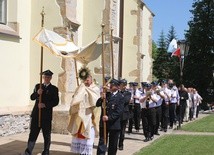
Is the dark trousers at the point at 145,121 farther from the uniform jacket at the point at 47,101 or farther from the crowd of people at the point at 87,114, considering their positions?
the uniform jacket at the point at 47,101

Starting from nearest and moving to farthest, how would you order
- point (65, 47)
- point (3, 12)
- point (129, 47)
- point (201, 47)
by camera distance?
point (65, 47)
point (3, 12)
point (129, 47)
point (201, 47)

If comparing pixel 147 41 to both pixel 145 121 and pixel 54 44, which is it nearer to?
pixel 145 121

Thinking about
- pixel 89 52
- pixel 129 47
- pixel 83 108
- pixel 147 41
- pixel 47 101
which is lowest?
pixel 83 108

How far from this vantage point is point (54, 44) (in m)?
10.8

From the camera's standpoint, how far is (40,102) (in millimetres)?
10078

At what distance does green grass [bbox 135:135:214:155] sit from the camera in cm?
1191

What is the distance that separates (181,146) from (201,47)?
3361 cm

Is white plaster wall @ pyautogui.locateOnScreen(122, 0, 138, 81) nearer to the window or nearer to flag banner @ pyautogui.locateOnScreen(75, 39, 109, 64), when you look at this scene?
the window

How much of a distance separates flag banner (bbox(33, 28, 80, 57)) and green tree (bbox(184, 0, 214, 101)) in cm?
3447

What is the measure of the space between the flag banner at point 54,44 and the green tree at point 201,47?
34468mm

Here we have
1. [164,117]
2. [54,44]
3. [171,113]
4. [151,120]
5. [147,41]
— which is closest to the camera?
[54,44]

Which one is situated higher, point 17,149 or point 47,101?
point 47,101

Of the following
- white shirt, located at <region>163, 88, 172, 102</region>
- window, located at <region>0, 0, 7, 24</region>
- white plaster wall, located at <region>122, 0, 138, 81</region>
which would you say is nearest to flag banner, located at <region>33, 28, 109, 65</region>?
window, located at <region>0, 0, 7, 24</region>

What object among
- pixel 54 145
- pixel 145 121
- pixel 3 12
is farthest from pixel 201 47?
pixel 54 145
